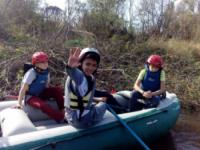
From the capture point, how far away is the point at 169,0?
12.3 metres

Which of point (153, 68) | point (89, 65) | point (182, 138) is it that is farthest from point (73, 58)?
point (182, 138)

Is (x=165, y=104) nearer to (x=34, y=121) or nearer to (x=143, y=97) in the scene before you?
(x=143, y=97)

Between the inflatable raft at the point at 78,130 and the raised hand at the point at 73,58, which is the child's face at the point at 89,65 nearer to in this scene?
the raised hand at the point at 73,58

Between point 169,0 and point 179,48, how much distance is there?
3046 mm

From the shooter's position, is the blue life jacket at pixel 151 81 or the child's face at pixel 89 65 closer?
the child's face at pixel 89 65

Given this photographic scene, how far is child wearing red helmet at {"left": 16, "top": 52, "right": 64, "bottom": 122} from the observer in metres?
4.02

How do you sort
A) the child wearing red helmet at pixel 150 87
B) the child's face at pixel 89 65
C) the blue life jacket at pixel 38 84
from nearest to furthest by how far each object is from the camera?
the child's face at pixel 89 65 → the blue life jacket at pixel 38 84 → the child wearing red helmet at pixel 150 87

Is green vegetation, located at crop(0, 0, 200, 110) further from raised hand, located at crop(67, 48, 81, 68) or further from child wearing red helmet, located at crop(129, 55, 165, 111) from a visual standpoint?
raised hand, located at crop(67, 48, 81, 68)

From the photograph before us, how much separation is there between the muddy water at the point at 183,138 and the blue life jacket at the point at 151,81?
0.79 metres

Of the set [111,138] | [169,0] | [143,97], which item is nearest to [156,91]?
[143,97]

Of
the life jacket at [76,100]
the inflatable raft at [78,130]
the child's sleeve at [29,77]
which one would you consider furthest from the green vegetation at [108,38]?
the life jacket at [76,100]

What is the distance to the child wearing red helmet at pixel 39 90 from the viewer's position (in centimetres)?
402

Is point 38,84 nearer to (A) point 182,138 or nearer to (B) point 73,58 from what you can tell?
(B) point 73,58

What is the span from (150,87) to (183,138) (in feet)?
3.17
